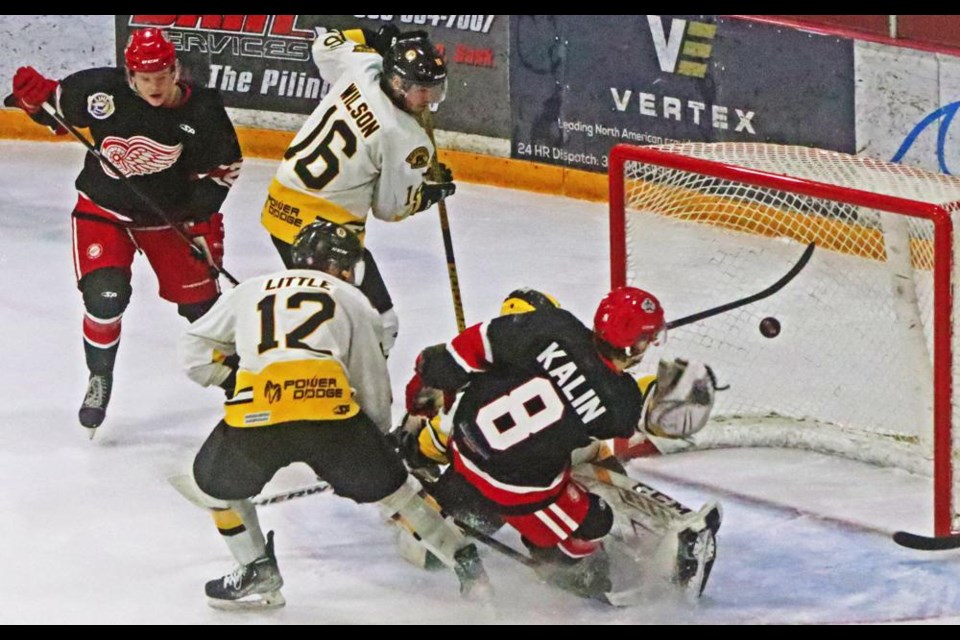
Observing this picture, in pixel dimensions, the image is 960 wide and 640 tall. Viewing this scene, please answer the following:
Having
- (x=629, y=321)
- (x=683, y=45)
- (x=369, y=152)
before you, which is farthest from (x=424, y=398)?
(x=683, y=45)

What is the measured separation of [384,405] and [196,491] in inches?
16.9

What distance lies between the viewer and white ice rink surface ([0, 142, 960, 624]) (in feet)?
13.0

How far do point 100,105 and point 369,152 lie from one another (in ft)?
2.50

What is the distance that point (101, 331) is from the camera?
4906mm

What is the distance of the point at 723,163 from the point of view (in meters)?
4.43

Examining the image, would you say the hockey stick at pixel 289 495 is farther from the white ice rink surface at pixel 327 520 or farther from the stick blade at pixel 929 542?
the stick blade at pixel 929 542

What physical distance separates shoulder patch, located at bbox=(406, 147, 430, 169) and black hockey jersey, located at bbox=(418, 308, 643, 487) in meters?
0.83

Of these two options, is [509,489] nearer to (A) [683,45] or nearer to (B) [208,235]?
(B) [208,235]

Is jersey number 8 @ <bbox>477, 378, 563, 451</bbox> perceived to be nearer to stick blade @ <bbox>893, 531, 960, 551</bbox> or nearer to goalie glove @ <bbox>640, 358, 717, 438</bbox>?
goalie glove @ <bbox>640, 358, 717, 438</bbox>

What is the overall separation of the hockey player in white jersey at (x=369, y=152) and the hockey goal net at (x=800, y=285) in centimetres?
49

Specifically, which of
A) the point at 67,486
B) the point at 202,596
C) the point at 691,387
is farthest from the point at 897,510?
the point at 67,486

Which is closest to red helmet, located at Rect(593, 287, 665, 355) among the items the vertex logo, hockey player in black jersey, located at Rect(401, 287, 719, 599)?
hockey player in black jersey, located at Rect(401, 287, 719, 599)

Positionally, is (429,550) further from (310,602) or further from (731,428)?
(731,428)

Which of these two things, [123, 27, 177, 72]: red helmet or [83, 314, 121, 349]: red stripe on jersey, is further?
[83, 314, 121, 349]: red stripe on jersey
